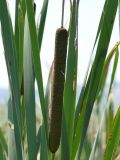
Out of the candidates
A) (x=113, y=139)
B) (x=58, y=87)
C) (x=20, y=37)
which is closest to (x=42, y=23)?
(x=20, y=37)

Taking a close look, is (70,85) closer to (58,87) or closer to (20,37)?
(58,87)

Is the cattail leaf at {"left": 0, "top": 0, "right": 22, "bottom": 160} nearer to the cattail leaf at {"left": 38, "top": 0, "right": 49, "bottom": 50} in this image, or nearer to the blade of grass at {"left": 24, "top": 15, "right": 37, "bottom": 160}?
the blade of grass at {"left": 24, "top": 15, "right": 37, "bottom": 160}

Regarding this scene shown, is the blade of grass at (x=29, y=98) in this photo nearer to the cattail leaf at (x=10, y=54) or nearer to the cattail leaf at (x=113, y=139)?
the cattail leaf at (x=10, y=54)

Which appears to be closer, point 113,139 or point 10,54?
point 10,54

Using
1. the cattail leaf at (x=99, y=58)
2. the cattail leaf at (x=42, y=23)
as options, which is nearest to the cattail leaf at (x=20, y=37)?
the cattail leaf at (x=42, y=23)

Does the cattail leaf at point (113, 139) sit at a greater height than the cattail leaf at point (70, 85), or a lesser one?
lesser

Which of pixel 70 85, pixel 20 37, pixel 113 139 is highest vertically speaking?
pixel 20 37

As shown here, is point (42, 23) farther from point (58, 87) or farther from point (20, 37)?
point (58, 87)

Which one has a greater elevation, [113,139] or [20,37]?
[20,37]
